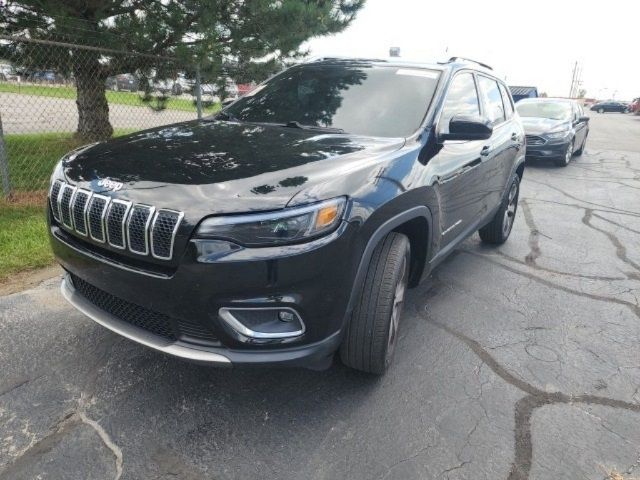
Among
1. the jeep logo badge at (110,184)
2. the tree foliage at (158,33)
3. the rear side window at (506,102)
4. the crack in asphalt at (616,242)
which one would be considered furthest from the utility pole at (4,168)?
the crack in asphalt at (616,242)

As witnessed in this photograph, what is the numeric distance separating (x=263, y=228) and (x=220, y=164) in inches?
20.8

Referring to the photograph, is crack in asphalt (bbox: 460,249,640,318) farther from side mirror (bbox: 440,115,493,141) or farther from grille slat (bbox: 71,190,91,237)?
grille slat (bbox: 71,190,91,237)

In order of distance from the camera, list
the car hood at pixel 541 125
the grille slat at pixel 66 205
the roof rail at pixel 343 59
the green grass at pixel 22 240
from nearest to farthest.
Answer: the grille slat at pixel 66 205 → the roof rail at pixel 343 59 → the green grass at pixel 22 240 → the car hood at pixel 541 125

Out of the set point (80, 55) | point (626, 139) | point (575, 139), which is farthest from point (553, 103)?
point (80, 55)

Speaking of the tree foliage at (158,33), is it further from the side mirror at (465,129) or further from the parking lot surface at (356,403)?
the side mirror at (465,129)

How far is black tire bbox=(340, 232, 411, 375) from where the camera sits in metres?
2.44

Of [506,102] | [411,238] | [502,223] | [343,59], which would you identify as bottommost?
[502,223]

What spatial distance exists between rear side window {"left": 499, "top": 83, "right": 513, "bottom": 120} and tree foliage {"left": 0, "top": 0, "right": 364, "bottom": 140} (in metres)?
2.90

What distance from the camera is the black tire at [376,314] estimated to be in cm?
244

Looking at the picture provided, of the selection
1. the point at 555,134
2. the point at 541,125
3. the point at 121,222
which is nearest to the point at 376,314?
the point at 121,222

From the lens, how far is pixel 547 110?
12070 millimetres

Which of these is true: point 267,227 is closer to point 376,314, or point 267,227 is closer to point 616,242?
point 376,314

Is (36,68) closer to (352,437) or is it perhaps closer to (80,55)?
(80,55)

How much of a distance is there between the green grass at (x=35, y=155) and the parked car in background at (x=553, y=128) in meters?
8.83
